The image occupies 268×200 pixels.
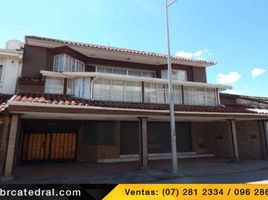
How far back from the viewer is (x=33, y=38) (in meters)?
14.8

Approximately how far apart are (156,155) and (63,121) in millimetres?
7939

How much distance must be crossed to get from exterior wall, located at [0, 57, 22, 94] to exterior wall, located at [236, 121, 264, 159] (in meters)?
17.6

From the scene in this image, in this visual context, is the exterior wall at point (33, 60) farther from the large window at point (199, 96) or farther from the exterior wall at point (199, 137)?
the exterior wall at point (199, 137)

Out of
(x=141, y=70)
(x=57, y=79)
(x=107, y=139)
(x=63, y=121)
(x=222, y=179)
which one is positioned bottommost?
(x=222, y=179)

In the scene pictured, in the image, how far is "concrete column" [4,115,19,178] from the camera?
9.73 meters

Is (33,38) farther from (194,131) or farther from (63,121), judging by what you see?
(194,131)

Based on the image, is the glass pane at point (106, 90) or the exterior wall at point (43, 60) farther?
the exterior wall at point (43, 60)

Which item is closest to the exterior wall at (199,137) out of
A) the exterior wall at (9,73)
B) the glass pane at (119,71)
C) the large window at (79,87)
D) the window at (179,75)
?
the window at (179,75)

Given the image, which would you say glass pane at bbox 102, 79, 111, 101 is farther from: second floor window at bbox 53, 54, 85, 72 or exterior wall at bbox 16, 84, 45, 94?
exterior wall at bbox 16, 84, 45, 94

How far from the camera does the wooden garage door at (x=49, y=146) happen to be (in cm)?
1520

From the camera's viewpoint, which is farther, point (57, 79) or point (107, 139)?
point (107, 139)

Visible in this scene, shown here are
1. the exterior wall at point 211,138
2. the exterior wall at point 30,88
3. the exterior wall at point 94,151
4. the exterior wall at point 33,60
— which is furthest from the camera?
the exterior wall at point 211,138

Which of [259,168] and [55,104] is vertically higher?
[55,104]

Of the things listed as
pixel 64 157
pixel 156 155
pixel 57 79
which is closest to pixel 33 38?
pixel 57 79
